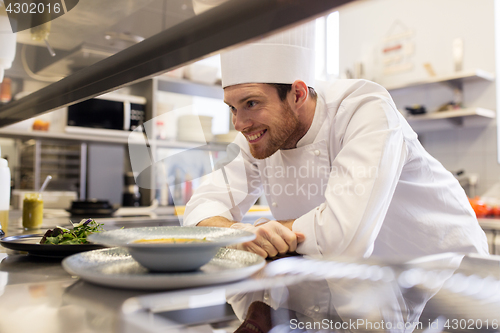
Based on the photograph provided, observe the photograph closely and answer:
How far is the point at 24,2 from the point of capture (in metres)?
0.83

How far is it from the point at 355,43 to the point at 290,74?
3.67 metres

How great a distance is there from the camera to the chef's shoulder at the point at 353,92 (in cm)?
125

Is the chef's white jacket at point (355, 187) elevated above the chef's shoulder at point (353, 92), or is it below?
below

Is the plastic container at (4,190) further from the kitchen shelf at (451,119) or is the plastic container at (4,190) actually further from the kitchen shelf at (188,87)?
the kitchen shelf at (451,119)

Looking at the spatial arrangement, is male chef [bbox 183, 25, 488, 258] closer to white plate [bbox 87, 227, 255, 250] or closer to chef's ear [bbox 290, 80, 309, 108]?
chef's ear [bbox 290, 80, 309, 108]

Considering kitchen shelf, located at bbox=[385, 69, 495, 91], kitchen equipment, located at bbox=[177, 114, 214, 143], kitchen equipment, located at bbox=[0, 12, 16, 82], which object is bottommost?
kitchen equipment, located at bbox=[0, 12, 16, 82]

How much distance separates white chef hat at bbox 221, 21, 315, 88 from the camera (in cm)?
131

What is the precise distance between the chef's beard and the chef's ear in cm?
3

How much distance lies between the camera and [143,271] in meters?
0.59

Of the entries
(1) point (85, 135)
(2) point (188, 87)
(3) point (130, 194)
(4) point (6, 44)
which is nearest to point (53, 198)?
(1) point (85, 135)

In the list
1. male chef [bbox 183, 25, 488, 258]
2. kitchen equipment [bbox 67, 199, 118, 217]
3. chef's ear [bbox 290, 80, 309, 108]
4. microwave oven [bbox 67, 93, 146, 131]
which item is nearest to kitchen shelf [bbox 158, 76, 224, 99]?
microwave oven [bbox 67, 93, 146, 131]

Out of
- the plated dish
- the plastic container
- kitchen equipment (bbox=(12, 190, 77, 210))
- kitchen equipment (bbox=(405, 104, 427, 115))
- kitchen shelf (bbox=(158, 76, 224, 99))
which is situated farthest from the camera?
kitchen shelf (bbox=(158, 76, 224, 99))

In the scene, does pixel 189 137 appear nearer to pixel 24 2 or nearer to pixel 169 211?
pixel 169 211

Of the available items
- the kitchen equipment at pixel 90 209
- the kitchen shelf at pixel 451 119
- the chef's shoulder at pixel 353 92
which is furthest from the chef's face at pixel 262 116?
the kitchen shelf at pixel 451 119
